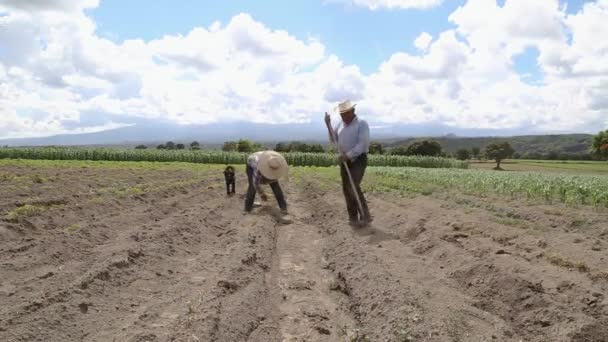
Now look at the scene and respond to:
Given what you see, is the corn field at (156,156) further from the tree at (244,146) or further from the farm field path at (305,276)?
the farm field path at (305,276)

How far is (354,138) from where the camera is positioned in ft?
29.8

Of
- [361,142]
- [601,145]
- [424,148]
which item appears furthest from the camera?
[424,148]

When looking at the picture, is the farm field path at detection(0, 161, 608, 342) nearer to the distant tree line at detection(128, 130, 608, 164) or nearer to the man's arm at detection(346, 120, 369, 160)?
the man's arm at detection(346, 120, 369, 160)

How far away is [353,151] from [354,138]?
11.4 inches

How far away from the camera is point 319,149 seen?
226ft

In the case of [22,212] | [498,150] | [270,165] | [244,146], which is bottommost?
[498,150]

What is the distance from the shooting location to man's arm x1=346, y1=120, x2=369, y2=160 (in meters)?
8.91

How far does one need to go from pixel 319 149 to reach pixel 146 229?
199ft

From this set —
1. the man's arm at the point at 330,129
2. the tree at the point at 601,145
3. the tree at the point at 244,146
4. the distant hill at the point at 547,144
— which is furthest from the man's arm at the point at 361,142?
the distant hill at the point at 547,144

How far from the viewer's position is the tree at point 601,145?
63906 mm

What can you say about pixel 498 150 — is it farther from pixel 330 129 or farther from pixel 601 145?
pixel 330 129

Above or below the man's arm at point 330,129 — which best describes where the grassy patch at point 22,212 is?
below

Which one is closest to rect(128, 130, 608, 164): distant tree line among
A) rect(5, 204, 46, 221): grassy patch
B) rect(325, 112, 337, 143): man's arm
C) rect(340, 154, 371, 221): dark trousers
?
rect(5, 204, 46, 221): grassy patch

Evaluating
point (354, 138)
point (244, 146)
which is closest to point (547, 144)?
point (244, 146)
